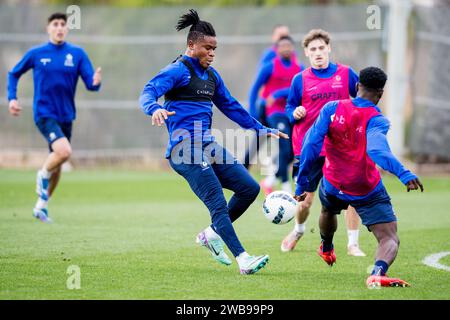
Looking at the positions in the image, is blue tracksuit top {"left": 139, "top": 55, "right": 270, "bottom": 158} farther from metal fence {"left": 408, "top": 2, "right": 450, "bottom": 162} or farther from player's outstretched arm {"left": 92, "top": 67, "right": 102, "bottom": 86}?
metal fence {"left": 408, "top": 2, "right": 450, "bottom": 162}

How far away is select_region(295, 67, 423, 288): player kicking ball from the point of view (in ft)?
24.2

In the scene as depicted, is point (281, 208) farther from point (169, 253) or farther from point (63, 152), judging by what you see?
point (63, 152)

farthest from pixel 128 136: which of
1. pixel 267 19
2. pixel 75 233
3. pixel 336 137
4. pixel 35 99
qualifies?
pixel 336 137

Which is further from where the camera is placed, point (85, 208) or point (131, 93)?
point (131, 93)

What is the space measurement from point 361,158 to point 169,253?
2.69 m

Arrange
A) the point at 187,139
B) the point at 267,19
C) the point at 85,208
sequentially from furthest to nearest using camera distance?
the point at 267,19 < the point at 85,208 < the point at 187,139

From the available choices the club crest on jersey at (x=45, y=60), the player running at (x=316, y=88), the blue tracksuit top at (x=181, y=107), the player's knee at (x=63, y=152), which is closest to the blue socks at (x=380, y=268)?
the blue tracksuit top at (x=181, y=107)

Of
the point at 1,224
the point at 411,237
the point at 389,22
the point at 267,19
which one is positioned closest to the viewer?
the point at 411,237

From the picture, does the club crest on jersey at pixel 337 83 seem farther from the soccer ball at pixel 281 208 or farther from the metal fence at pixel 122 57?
the metal fence at pixel 122 57

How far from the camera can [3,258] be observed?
8.80 meters

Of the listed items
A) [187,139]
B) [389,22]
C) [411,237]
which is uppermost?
[389,22]

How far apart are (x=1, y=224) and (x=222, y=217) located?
457 centimetres
